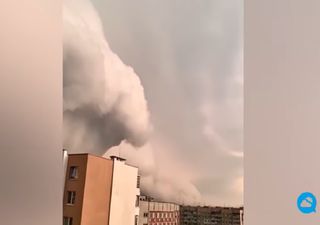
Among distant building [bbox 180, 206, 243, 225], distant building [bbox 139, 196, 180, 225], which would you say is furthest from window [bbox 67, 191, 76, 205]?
distant building [bbox 180, 206, 243, 225]

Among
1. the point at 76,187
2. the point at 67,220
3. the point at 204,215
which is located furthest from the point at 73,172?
the point at 204,215

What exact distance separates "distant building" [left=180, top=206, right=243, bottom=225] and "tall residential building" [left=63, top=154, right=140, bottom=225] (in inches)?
10.0

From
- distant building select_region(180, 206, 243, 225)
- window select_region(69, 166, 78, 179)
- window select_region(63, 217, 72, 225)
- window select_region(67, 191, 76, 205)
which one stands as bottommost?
window select_region(63, 217, 72, 225)

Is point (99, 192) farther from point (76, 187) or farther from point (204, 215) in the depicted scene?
point (204, 215)

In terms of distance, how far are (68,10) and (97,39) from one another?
0.16m

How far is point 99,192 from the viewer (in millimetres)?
1472

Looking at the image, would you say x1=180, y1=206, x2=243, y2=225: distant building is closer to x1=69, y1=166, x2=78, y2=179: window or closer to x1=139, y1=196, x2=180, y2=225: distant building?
x1=139, y1=196, x2=180, y2=225: distant building

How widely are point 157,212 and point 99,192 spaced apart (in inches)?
12.7

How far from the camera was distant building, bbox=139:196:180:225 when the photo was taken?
1.61 metres

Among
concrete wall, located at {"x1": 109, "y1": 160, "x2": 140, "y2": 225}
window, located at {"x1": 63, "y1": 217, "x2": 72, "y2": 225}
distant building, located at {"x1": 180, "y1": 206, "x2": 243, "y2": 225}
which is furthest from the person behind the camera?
distant building, located at {"x1": 180, "y1": 206, "x2": 243, "y2": 225}

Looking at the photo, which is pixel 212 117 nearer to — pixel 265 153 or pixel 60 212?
pixel 265 153

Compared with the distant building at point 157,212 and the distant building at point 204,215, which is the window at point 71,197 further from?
the distant building at point 204,215

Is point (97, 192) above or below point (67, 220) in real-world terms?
above

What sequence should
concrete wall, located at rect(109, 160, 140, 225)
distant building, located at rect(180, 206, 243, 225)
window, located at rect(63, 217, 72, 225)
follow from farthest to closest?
1. distant building, located at rect(180, 206, 243, 225)
2. concrete wall, located at rect(109, 160, 140, 225)
3. window, located at rect(63, 217, 72, 225)
